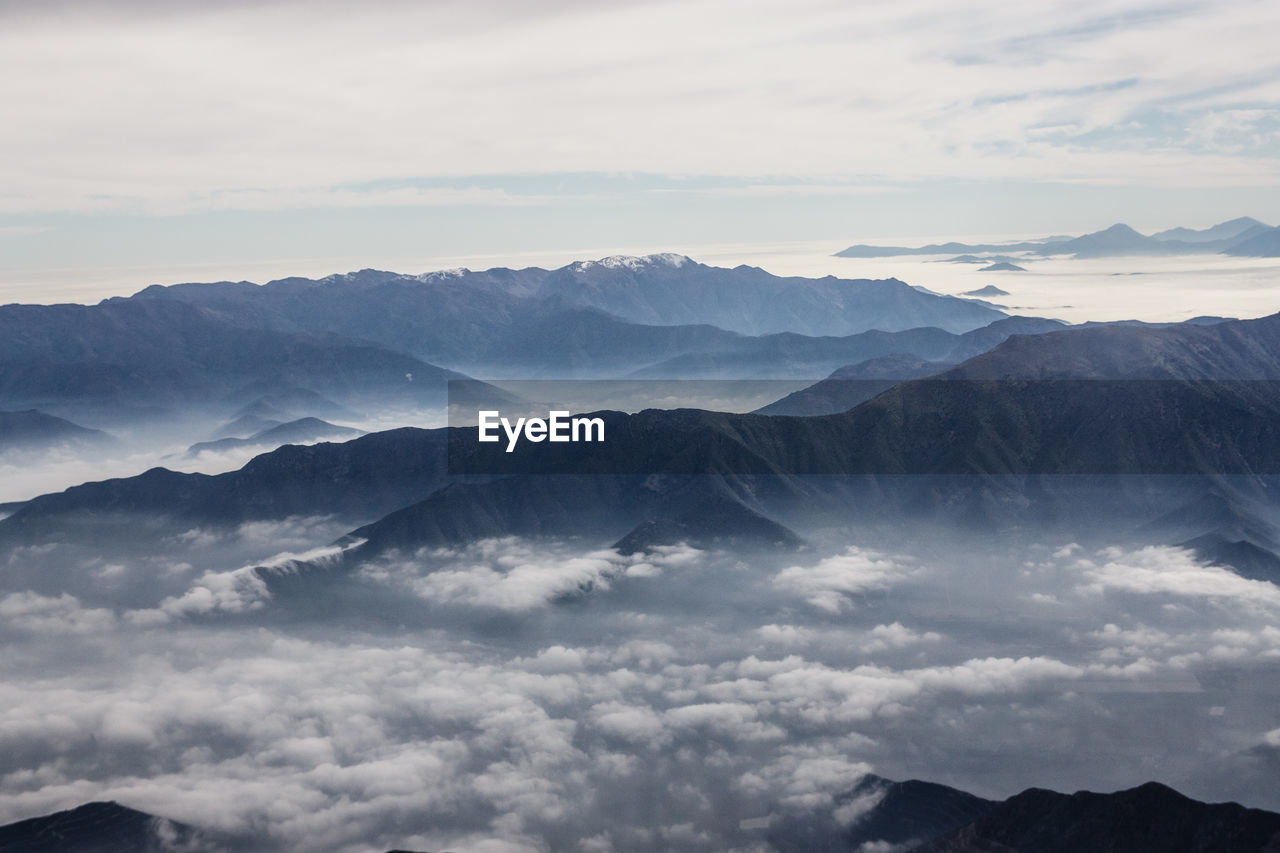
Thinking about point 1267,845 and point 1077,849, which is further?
point 1077,849

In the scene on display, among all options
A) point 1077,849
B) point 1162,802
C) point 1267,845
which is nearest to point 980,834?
point 1077,849

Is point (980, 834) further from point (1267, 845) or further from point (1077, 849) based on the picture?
point (1267, 845)

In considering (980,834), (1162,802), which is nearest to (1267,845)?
(1162,802)

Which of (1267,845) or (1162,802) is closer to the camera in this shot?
(1267,845)

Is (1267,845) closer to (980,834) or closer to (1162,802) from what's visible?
(1162,802)

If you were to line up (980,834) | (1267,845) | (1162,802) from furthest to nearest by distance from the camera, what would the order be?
(980,834) < (1162,802) < (1267,845)

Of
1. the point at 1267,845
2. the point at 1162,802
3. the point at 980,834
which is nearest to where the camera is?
the point at 1267,845
